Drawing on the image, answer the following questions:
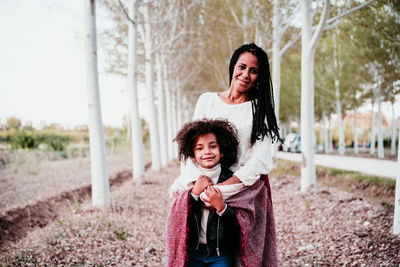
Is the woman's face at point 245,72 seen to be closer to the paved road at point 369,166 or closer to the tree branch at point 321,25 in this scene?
the tree branch at point 321,25

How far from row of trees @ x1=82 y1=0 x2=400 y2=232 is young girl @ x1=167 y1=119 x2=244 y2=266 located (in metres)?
5.29

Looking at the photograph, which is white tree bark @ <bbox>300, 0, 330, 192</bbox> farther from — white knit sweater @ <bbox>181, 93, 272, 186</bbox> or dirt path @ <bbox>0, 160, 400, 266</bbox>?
white knit sweater @ <bbox>181, 93, 272, 186</bbox>

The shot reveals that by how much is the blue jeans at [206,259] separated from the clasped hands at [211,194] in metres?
0.37

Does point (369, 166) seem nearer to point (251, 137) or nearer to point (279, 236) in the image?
point (279, 236)

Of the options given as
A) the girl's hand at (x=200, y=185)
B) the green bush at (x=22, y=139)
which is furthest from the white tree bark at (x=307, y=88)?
the green bush at (x=22, y=139)

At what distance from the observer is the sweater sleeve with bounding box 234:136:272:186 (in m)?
Result: 1.79

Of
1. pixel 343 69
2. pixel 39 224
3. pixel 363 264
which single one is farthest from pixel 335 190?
pixel 343 69

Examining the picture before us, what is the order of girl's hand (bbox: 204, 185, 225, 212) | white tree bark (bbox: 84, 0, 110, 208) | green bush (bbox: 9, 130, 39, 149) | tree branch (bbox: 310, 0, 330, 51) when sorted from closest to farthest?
girl's hand (bbox: 204, 185, 225, 212)
white tree bark (bbox: 84, 0, 110, 208)
tree branch (bbox: 310, 0, 330, 51)
green bush (bbox: 9, 130, 39, 149)

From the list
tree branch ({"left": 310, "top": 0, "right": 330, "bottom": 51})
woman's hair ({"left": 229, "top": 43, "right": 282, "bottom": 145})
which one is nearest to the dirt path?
woman's hair ({"left": 229, "top": 43, "right": 282, "bottom": 145})

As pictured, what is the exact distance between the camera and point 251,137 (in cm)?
202

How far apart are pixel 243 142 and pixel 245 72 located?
53 cm

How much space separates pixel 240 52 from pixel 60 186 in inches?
349

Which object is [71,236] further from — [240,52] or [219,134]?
[240,52]

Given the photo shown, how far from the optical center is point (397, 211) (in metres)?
3.58
